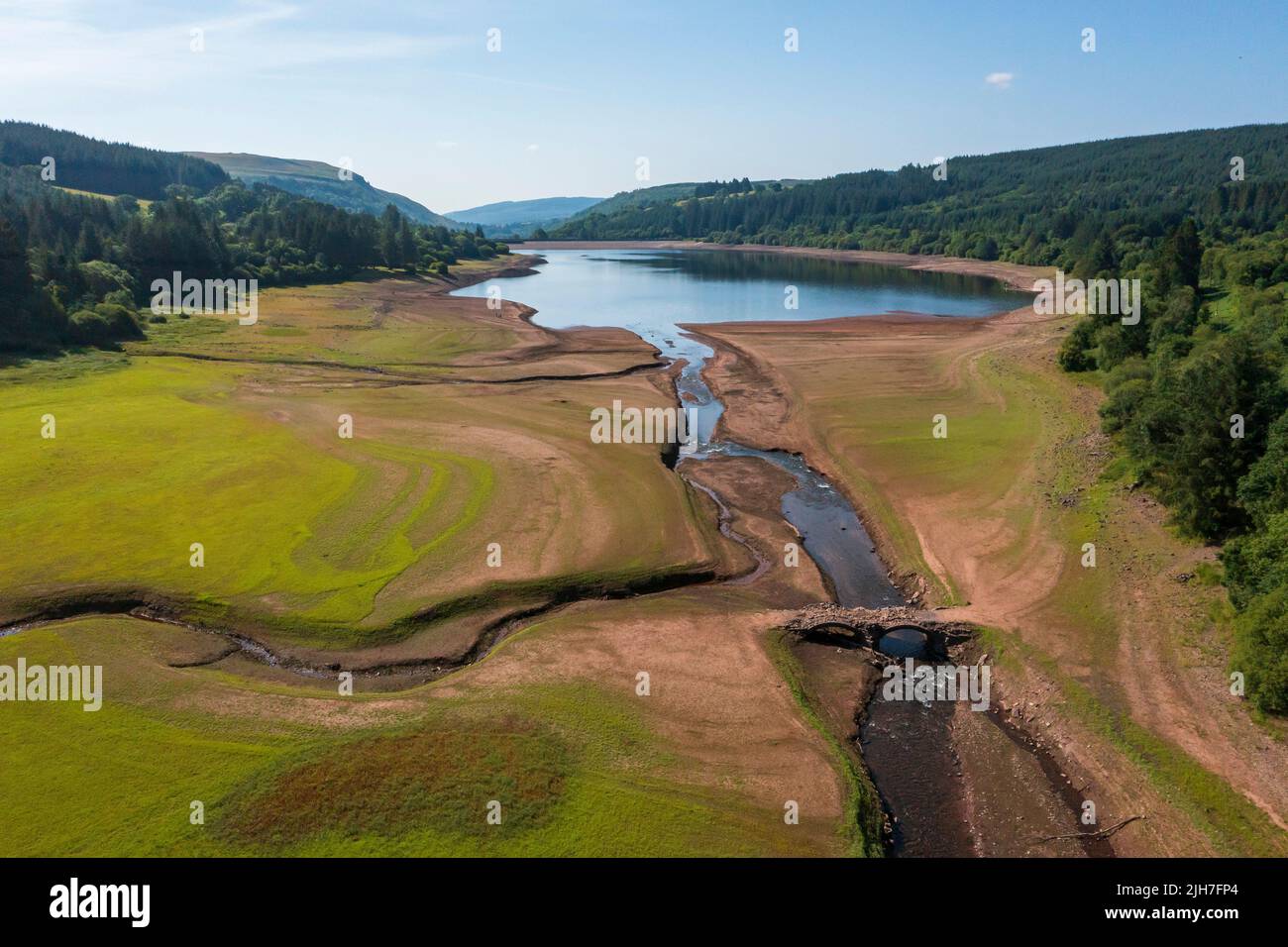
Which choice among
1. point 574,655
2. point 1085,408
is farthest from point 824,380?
point 574,655

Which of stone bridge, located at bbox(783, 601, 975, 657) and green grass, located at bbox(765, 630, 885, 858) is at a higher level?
stone bridge, located at bbox(783, 601, 975, 657)

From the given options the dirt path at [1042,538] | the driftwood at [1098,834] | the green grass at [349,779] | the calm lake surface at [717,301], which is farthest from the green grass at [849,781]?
the calm lake surface at [717,301]

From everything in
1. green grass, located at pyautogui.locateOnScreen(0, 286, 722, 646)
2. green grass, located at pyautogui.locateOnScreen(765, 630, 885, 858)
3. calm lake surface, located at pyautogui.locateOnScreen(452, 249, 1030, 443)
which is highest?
calm lake surface, located at pyautogui.locateOnScreen(452, 249, 1030, 443)

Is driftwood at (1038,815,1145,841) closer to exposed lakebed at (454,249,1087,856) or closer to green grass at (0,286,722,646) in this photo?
→ exposed lakebed at (454,249,1087,856)

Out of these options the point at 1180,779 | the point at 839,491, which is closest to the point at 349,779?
the point at 1180,779

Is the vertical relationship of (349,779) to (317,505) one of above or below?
below

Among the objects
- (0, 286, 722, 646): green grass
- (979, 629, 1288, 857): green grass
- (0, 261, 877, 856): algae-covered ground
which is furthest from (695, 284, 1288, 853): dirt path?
(0, 286, 722, 646): green grass

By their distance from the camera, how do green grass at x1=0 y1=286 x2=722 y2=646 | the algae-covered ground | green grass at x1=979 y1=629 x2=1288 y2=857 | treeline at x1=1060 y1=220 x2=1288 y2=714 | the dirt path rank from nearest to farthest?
green grass at x1=979 y1=629 x2=1288 y2=857 < the algae-covered ground < the dirt path < treeline at x1=1060 y1=220 x2=1288 y2=714 < green grass at x1=0 y1=286 x2=722 y2=646

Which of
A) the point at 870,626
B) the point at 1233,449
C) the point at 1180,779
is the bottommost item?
the point at 1180,779

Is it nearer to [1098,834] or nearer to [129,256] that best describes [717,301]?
[129,256]
